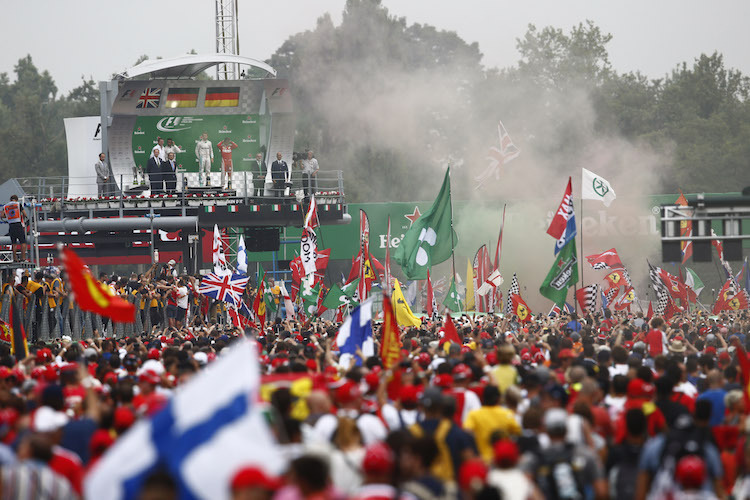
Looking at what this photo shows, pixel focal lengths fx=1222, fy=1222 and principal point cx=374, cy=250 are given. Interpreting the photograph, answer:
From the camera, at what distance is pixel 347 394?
8992mm

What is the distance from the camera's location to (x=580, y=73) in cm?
7688

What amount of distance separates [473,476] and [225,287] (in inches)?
711

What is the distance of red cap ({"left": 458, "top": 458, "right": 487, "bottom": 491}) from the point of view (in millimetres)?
6504

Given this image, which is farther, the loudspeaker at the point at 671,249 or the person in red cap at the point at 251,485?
the loudspeaker at the point at 671,249

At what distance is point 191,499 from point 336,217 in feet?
102

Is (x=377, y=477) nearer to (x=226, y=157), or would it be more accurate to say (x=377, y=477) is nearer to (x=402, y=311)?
(x=402, y=311)

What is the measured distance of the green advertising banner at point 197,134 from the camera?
124 feet

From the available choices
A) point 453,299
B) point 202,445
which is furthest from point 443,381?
point 453,299

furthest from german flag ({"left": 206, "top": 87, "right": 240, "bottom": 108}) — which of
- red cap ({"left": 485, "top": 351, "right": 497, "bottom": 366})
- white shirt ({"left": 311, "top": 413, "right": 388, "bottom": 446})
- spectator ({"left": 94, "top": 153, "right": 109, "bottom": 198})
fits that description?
white shirt ({"left": 311, "top": 413, "right": 388, "bottom": 446})

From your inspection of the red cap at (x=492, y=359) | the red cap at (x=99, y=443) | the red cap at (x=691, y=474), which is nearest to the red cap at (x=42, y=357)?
the red cap at (x=492, y=359)

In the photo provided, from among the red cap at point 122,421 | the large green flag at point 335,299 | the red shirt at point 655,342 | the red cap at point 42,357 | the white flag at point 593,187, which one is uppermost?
the white flag at point 593,187

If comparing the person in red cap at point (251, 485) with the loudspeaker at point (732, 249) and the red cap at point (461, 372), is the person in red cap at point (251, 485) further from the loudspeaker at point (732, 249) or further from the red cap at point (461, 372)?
the loudspeaker at point (732, 249)

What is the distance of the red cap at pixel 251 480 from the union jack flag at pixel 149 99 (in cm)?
3322

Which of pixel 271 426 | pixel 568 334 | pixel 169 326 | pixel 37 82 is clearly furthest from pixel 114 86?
pixel 37 82
